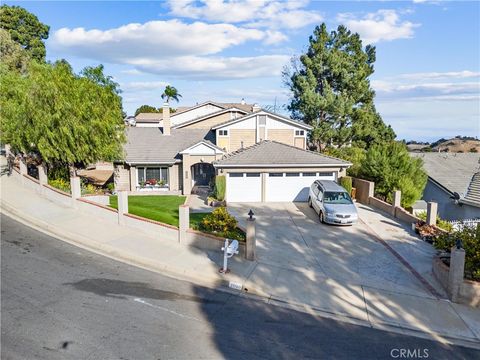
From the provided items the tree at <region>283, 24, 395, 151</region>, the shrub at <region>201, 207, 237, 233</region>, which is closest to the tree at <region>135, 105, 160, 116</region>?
the tree at <region>283, 24, 395, 151</region>

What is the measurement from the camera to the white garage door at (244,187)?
2348 centimetres

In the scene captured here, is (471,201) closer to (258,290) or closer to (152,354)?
(258,290)

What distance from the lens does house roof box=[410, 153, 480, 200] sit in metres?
25.0

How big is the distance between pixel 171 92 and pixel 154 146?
4717cm

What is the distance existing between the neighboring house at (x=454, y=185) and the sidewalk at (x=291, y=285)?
28.0 feet

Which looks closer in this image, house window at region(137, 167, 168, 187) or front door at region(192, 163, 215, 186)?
house window at region(137, 167, 168, 187)

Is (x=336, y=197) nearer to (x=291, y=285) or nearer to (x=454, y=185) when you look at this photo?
(x=291, y=285)

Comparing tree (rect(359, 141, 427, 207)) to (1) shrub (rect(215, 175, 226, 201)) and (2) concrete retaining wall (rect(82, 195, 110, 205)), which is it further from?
(2) concrete retaining wall (rect(82, 195, 110, 205))

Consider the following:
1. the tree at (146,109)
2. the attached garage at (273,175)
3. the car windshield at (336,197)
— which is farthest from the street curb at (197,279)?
the tree at (146,109)

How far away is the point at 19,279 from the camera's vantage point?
10.8m

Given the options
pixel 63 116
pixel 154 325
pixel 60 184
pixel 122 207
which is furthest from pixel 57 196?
pixel 154 325

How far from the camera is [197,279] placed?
39.1ft

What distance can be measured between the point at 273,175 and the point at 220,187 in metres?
3.66

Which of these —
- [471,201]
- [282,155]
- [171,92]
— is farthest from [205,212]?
[171,92]
